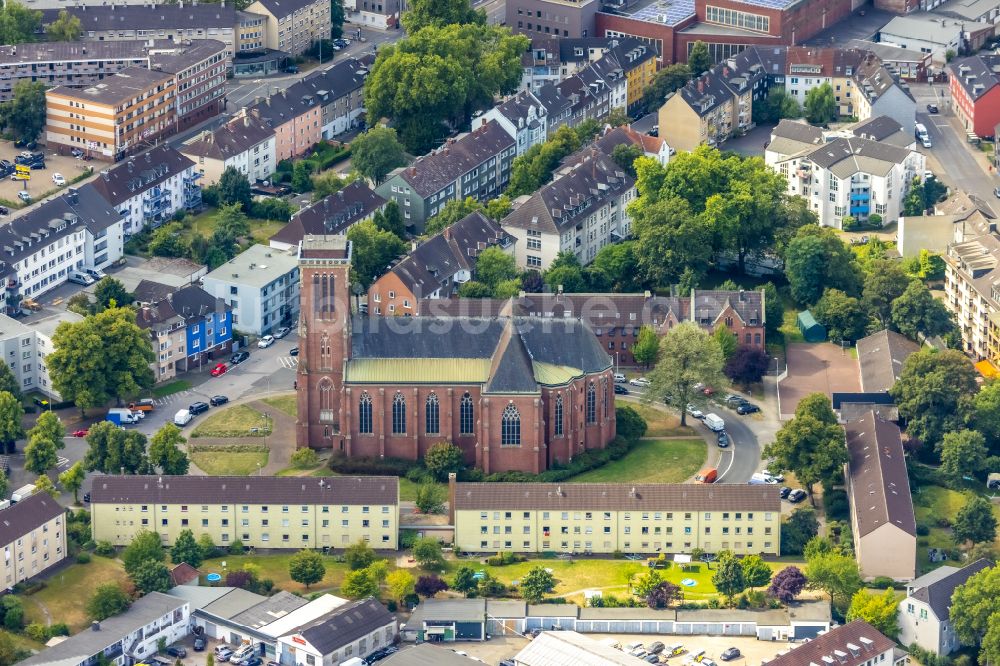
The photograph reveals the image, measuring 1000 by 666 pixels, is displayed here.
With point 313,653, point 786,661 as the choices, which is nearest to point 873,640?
point 786,661

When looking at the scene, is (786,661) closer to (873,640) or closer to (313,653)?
(873,640)

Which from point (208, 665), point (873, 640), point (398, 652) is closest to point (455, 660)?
point (398, 652)

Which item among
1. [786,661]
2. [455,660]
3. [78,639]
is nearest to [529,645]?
[455,660]

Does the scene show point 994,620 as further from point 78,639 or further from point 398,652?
point 78,639

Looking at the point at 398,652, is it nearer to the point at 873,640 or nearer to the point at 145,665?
the point at 145,665

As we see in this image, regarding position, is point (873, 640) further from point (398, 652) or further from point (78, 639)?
point (78, 639)

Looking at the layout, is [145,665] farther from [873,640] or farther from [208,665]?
[873,640]
